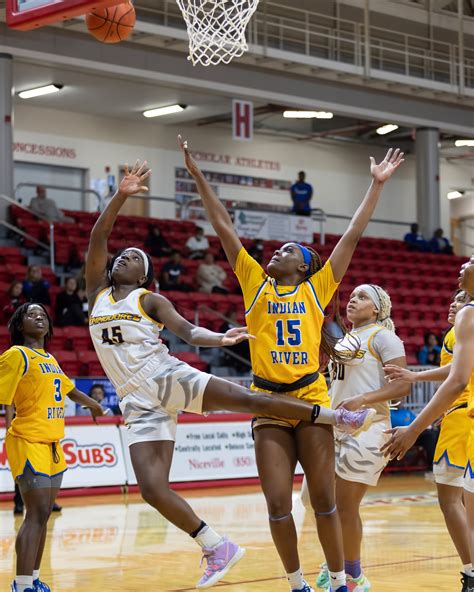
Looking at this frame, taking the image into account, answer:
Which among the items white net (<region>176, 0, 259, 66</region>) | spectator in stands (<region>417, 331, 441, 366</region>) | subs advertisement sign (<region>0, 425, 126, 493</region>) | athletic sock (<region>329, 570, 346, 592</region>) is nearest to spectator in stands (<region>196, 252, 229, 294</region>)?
spectator in stands (<region>417, 331, 441, 366</region>)

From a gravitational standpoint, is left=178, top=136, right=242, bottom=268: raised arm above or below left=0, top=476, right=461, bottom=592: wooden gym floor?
above

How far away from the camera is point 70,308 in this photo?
57.9 ft

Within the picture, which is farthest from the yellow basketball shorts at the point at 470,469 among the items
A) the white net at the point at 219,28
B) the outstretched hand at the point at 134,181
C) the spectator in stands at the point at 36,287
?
the spectator in stands at the point at 36,287

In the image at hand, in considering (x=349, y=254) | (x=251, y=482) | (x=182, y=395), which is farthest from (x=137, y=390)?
(x=251, y=482)

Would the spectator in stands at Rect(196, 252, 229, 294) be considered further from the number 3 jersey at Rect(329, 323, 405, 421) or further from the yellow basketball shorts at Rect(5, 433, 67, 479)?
the yellow basketball shorts at Rect(5, 433, 67, 479)

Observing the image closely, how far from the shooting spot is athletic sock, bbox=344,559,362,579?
270 inches

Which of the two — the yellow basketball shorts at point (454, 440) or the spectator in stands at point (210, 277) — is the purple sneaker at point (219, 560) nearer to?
the yellow basketball shorts at point (454, 440)

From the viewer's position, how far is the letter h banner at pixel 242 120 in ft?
76.3

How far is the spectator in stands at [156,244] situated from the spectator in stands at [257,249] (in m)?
1.71

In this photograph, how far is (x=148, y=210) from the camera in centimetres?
2875

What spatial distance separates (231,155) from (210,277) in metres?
9.72

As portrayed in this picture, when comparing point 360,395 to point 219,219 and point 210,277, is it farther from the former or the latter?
point 210,277

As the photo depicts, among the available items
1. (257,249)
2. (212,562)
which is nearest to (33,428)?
(212,562)

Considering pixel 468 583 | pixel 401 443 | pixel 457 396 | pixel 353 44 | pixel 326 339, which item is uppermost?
pixel 353 44
